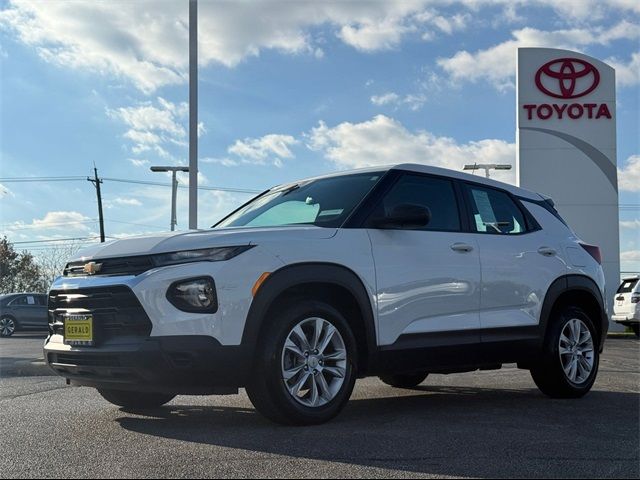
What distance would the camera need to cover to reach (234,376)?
4855 mm

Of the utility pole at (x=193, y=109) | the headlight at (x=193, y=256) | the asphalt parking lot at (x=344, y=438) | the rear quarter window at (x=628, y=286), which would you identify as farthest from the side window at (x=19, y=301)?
the headlight at (x=193, y=256)

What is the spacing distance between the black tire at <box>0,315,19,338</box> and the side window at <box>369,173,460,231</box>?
2273 cm

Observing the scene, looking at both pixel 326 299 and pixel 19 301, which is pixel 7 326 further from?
pixel 326 299

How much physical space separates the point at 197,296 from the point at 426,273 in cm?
180

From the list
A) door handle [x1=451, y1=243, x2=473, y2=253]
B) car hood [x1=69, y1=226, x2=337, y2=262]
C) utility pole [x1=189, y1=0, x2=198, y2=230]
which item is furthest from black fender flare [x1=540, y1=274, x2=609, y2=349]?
utility pole [x1=189, y1=0, x2=198, y2=230]

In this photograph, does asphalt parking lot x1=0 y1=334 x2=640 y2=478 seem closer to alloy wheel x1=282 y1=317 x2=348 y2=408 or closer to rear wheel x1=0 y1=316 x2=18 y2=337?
alloy wheel x1=282 y1=317 x2=348 y2=408

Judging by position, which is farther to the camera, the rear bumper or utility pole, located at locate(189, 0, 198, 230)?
utility pole, located at locate(189, 0, 198, 230)

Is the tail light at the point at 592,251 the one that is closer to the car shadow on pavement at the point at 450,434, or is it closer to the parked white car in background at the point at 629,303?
the car shadow on pavement at the point at 450,434

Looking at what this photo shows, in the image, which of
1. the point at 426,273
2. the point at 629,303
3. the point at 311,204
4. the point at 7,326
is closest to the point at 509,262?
the point at 426,273

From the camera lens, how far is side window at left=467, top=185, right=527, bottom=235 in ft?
21.5

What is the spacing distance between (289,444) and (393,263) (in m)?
1.64

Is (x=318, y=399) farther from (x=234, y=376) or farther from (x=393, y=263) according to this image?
(x=393, y=263)

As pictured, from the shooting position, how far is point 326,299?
214 inches

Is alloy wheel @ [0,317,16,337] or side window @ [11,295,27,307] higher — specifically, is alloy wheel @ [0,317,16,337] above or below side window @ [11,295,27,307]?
below
